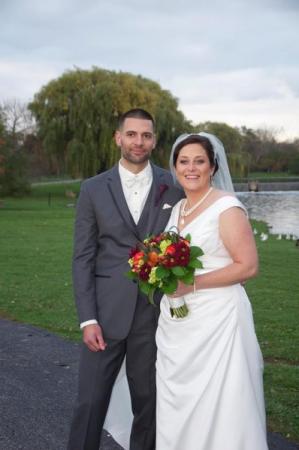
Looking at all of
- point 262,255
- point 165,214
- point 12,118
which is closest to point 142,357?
point 165,214

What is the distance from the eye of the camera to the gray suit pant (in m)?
3.80

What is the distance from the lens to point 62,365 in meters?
6.11

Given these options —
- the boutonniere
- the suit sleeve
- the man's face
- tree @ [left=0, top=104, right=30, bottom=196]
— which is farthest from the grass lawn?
tree @ [left=0, top=104, right=30, bottom=196]

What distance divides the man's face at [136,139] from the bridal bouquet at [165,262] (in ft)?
2.16

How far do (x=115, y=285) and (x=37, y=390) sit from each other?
206cm

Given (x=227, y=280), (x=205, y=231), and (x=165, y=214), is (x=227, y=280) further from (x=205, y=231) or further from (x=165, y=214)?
(x=165, y=214)

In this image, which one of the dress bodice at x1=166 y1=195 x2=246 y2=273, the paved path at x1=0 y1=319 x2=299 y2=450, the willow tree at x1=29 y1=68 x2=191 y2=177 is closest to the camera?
the dress bodice at x1=166 y1=195 x2=246 y2=273

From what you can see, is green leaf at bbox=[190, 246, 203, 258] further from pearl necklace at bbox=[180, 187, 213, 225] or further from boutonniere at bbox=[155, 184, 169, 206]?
boutonniere at bbox=[155, 184, 169, 206]

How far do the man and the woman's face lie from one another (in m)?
0.32

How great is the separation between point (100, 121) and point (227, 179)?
115ft

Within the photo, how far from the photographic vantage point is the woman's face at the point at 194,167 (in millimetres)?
3543

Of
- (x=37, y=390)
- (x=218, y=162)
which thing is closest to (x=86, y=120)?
(x=37, y=390)

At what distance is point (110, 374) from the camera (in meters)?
3.84

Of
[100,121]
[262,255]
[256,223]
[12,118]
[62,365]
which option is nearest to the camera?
[62,365]
